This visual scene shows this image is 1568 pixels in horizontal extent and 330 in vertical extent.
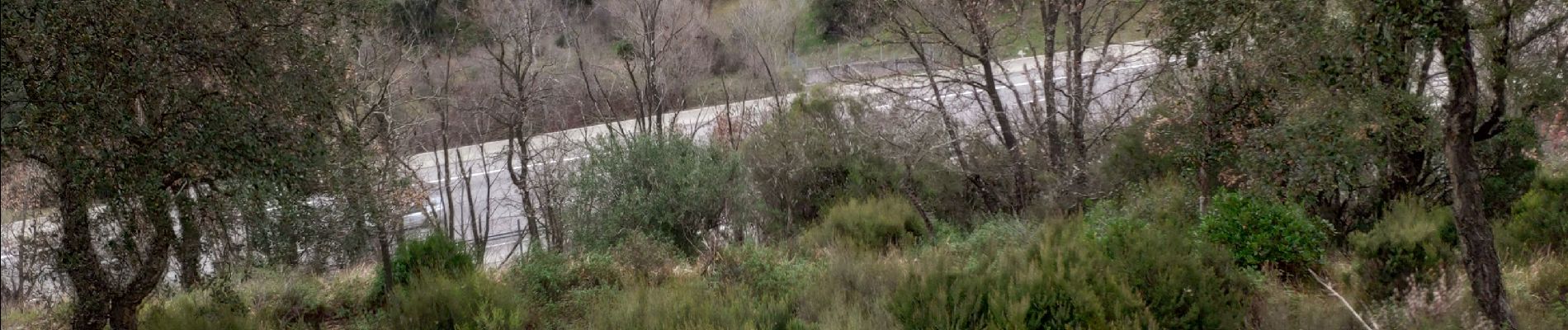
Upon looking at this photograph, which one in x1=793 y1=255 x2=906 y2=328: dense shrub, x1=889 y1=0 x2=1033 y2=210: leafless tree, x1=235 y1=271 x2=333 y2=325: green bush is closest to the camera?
x1=793 y1=255 x2=906 y2=328: dense shrub

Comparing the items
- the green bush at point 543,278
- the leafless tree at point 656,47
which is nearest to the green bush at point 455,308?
the green bush at point 543,278

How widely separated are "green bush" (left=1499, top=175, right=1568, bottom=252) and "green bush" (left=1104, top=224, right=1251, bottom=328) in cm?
304

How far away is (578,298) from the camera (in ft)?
27.0

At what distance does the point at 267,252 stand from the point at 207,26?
6.91 feet

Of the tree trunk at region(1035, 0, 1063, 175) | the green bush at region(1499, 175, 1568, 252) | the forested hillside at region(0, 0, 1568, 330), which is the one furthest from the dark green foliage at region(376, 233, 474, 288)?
the green bush at region(1499, 175, 1568, 252)

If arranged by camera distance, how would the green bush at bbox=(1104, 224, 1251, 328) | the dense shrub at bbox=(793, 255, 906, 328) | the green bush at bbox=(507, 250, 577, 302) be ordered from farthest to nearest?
the green bush at bbox=(507, 250, 577, 302), the dense shrub at bbox=(793, 255, 906, 328), the green bush at bbox=(1104, 224, 1251, 328)

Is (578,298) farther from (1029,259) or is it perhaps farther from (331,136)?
(1029,259)

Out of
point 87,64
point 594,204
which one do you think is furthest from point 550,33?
point 87,64

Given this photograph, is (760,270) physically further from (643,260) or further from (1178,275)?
(1178,275)

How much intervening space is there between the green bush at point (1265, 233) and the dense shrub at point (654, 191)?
219 inches

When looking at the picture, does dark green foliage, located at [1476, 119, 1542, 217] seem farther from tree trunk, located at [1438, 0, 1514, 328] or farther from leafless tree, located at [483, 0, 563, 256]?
leafless tree, located at [483, 0, 563, 256]

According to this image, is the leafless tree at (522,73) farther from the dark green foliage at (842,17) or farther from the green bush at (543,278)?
the green bush at (543,278)

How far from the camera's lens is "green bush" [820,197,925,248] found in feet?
35.8

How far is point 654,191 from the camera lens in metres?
12.0
